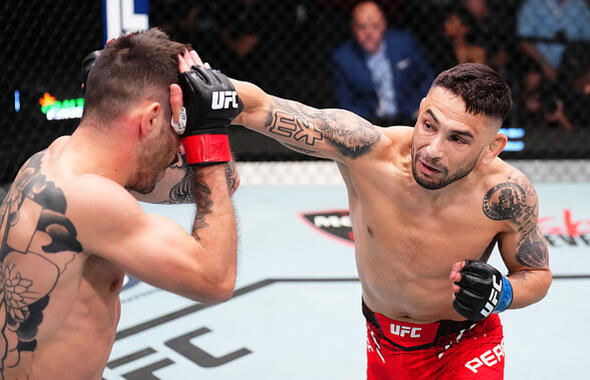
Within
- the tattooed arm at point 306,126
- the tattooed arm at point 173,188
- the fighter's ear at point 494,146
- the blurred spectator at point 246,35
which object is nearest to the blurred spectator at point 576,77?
the blurred spectator at point 246,35

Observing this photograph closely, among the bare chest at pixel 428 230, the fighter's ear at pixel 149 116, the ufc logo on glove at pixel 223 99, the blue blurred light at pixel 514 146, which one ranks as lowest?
the blue blurred light at pixel 514 146

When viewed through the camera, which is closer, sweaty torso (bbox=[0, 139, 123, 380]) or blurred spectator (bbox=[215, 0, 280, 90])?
sweaty torso (bbox=[0, 139, 123, 380])

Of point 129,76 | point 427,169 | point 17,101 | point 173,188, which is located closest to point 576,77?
point 17,101

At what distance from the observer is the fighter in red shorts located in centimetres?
164

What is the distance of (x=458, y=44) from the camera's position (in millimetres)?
5059

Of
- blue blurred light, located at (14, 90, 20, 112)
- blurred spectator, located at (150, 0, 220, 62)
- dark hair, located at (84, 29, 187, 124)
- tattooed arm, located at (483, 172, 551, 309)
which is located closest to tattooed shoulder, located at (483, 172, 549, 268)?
tattooed arm, located at (483, 172, 551, 309)

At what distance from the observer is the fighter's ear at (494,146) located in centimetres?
171

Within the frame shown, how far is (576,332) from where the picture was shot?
2.62m

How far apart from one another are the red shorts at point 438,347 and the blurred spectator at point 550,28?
3836 mm

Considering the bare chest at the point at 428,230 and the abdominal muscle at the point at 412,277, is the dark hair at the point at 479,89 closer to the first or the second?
the bare chest at the point at 428,230

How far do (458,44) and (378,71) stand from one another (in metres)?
0.71

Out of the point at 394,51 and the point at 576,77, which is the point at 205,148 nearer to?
the point at 394,51

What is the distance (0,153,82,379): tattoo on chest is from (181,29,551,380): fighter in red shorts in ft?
1.71

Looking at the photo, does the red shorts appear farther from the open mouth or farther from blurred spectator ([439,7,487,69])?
blurred spectator ([439,7,487,69])
